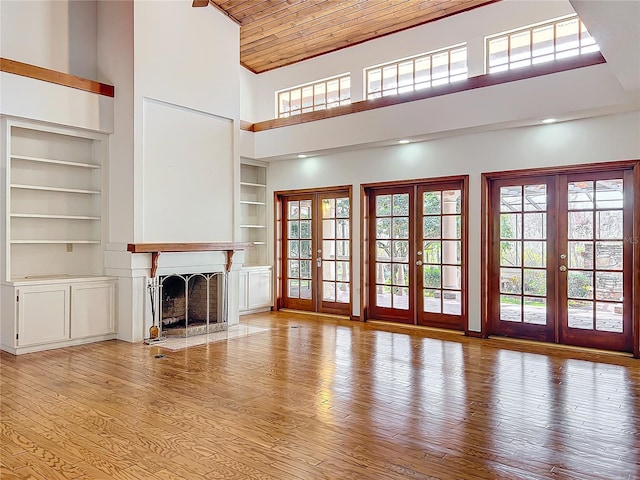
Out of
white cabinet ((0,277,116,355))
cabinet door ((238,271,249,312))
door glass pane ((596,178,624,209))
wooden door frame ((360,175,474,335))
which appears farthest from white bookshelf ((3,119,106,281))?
door glass pane ((596,178,624,209))

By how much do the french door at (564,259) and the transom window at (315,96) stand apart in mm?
2941

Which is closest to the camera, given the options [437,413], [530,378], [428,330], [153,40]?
[437,413]

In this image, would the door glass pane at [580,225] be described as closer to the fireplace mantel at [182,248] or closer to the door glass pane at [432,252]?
the door glass pane at [432,252]

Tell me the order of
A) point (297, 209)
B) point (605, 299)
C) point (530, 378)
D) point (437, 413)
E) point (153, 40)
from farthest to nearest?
point (297, 209) < point (153, 40) < point (605, 299) < point (530, 378) < point (437, 413)

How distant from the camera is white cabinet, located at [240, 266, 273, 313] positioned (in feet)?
26.6

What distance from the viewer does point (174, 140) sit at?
21.1 feet

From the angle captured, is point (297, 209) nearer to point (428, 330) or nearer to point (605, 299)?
point (428, 330)

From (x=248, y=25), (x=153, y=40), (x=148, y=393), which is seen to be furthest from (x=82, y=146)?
(x=148, y=393)

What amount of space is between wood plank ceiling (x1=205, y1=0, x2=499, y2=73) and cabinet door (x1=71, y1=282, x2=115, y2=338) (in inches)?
152

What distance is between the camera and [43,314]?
5.50m

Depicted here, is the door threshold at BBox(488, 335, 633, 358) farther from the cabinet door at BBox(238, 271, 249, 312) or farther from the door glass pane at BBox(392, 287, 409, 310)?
the cabinet door at BBox(238, 271, 249, 312)

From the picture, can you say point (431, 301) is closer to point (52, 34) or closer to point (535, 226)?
point (535, 226)

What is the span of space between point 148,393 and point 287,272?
4.81m

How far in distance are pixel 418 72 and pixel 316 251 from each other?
3.27m
